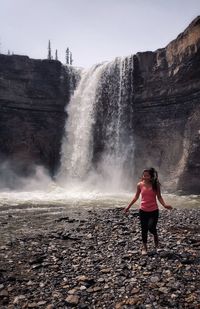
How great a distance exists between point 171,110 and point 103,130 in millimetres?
8114

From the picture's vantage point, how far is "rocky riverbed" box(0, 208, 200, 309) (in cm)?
708

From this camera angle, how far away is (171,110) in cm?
3709

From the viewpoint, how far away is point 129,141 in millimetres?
39031

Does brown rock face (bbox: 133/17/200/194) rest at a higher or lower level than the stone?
higher

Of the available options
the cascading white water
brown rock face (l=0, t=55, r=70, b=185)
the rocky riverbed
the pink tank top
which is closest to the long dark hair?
the pink tank top

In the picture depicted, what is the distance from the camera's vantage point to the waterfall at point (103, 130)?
38.7 metres

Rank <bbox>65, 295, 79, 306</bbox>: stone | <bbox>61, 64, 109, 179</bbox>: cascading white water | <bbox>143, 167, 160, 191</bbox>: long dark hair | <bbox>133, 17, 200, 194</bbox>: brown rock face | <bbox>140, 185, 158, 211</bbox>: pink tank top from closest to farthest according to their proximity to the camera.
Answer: <bbox>65, 295, 79, 306</bbox>: stone
<bbox>140, 185, 158, 211</bbox>: pink tank top
<bbox>143, 167, 160, 191</bbox>: long dark hair
<bbox>133, 17, 200, 194</bbox>: brown rock face
<bbox>61, 64, 109, 179</bbox>: cascading white water

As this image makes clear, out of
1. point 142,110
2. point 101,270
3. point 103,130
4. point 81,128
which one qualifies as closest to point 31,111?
point 81,128

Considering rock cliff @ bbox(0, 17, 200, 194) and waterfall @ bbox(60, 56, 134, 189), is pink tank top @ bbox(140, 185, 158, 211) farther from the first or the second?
waterfall @ bbox(60, 56, 134, 189)

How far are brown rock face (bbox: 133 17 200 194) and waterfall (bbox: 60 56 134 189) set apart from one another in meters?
1.24

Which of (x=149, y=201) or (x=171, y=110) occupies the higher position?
(x=171, y=110)

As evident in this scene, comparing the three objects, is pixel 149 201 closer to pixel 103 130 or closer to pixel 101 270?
pixel 101 270

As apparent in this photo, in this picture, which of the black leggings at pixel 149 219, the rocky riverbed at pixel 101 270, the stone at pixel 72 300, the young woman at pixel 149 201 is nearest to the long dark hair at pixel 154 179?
the young woman at pixel 149 201

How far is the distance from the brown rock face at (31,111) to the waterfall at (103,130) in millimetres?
2214
